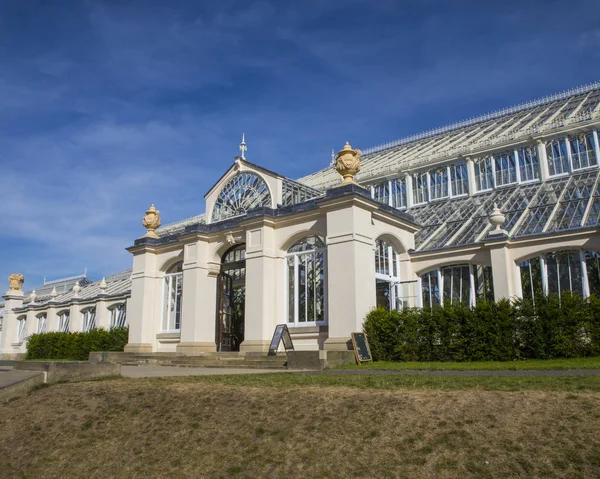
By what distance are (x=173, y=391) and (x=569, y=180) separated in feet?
64.4

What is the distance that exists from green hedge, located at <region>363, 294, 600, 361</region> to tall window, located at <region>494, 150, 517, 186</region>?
37.7 ft

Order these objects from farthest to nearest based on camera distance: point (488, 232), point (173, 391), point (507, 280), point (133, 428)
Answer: point (488, 232)
point (507, 280)
point (173, 391)
point (133, 428)

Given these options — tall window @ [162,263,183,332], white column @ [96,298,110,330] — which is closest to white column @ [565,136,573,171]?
tall window @ [162,263,183,332]

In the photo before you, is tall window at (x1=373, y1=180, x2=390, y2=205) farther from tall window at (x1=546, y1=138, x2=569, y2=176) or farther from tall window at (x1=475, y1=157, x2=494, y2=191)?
tall window at (x1=546, y1=138, x2=569, y2=176)

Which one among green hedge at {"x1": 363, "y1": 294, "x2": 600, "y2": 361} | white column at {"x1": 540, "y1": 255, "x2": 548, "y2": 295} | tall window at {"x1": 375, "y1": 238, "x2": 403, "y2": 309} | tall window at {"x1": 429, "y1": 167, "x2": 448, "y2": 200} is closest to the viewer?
green hedge at {"x1": 363, "y1": 294, "x2": 600, "y2": 361}

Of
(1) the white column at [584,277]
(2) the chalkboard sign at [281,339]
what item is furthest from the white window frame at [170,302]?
(1) the white column at [584,277]

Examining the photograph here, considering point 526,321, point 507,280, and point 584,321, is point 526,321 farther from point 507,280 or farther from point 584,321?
point 507,280

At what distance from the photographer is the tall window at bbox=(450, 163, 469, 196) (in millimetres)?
26797

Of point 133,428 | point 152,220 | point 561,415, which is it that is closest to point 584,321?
point 561,415

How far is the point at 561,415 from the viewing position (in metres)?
6.20

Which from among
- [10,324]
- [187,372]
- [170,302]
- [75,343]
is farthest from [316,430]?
[10,324]

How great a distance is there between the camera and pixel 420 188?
28.4 meters

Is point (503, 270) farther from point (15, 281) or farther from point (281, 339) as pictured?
point (15, 281)

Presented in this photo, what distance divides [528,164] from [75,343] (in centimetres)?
2406
